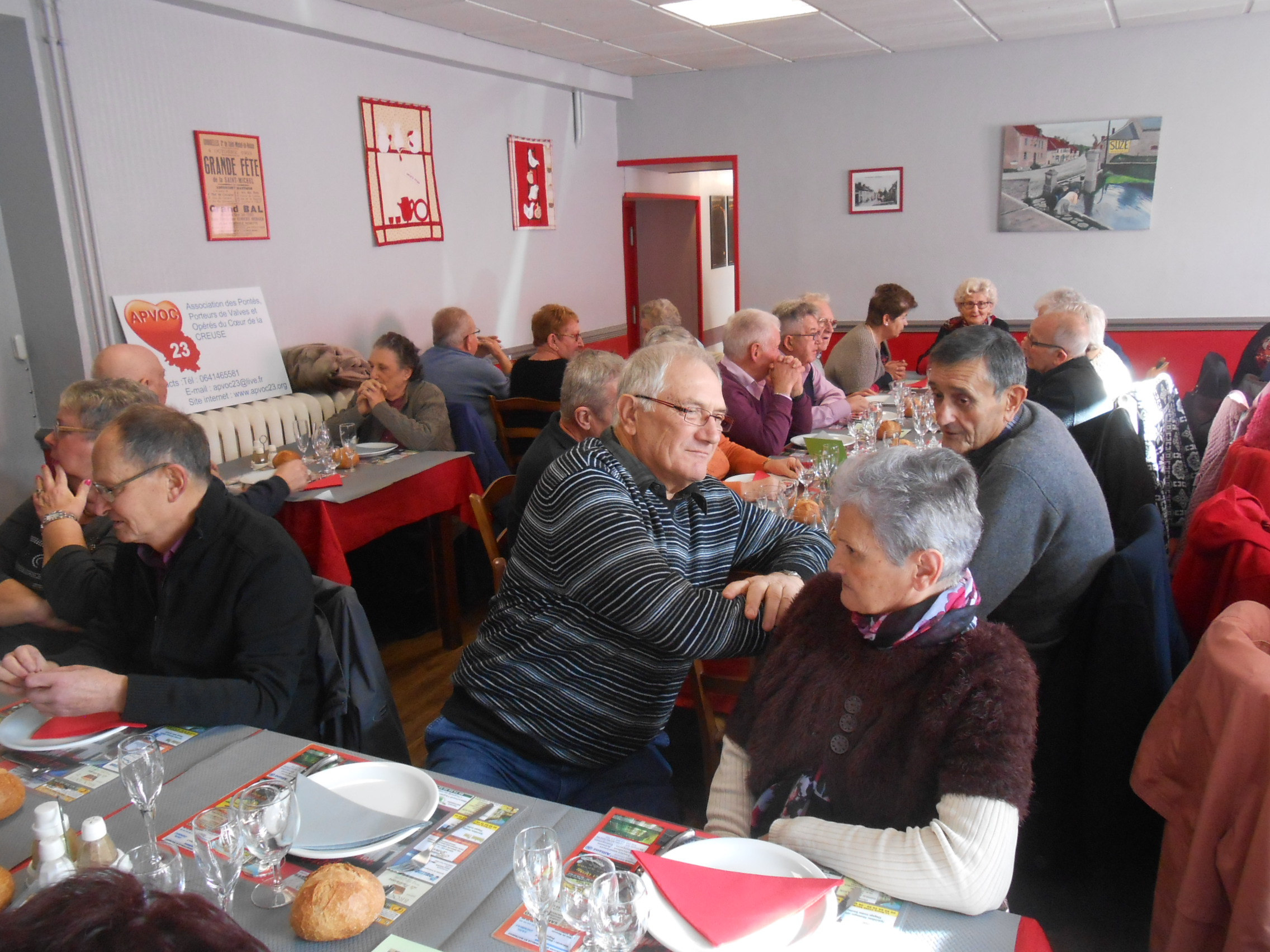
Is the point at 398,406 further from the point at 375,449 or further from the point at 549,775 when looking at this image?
the point at 549,775

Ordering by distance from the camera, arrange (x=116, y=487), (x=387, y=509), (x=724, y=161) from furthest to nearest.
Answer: (x=724, y=161) → (x=387, y=509) → (x=116, y=487)

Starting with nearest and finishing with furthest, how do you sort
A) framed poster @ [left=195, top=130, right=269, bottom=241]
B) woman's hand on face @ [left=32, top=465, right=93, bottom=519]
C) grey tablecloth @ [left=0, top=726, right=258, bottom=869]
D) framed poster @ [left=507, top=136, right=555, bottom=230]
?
grey tablecloth @ [left=0, top=726, right=258, bottom=869], woman's hand on face @ [left=32, top=465, right=93, bottom=519], framed poster @ [left=195, top=130, right=269, bottom=241], framed poster @ [left=507, top=136, right=555, bottom=230]

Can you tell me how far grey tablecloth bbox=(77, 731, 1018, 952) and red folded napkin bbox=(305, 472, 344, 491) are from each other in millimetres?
2224

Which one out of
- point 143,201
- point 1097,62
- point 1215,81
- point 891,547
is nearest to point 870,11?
point 1097,62

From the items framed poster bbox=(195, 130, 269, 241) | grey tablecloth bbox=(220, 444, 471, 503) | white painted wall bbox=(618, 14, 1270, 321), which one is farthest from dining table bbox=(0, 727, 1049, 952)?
white painted wall bbox=(618, 14, 1270, 321)

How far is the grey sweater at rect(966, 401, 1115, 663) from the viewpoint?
194 centimetres

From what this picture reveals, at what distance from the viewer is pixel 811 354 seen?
459cm

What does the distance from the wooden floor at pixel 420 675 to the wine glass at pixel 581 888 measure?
1850 millimetres

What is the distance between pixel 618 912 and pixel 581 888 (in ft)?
0.52

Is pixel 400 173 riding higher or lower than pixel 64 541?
higher

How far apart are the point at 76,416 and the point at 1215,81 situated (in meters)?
7.41

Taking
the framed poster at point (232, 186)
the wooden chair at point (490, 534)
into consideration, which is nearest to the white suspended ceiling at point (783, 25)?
the framed poster at point (232, 186)

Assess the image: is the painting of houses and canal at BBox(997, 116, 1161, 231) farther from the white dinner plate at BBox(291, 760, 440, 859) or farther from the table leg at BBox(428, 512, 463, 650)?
the white dinner plate at BBox(291, 760, 440, 859)

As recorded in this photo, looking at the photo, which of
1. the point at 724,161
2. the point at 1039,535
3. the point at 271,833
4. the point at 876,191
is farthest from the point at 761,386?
the point at 724,161
